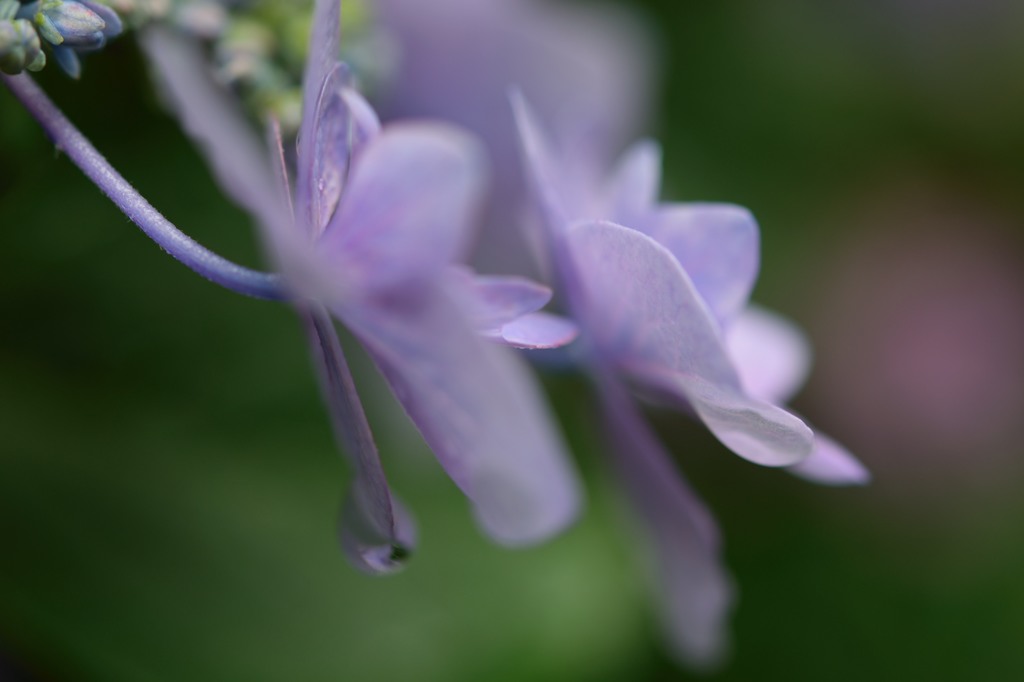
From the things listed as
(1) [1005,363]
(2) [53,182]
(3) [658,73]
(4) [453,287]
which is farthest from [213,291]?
(1) [1005,363]

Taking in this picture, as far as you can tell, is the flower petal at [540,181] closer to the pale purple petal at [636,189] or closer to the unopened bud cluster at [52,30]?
the pale purple petal at [636,189]

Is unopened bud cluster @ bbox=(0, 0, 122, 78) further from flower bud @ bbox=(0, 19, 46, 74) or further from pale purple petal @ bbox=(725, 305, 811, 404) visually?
pale purple petal @ bbox=(725, 305, 811, 404)

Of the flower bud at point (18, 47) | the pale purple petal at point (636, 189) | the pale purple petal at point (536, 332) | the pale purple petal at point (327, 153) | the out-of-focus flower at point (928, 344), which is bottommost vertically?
the out-of-focus flower at point (928, 344)

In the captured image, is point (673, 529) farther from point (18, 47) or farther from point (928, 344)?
point (928, 344)

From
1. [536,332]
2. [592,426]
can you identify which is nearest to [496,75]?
[592,426]

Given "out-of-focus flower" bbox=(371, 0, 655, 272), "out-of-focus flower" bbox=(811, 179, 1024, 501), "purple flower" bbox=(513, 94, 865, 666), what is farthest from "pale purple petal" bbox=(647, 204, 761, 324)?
"out-of-focus flower" bbox=(811, 179, 1024, 501)

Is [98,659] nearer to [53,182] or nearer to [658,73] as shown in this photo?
[53,182]

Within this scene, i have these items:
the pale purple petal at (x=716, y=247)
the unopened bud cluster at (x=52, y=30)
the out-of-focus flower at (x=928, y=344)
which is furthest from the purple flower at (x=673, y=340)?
the out-of-focus flower at (x=928, y=344)
